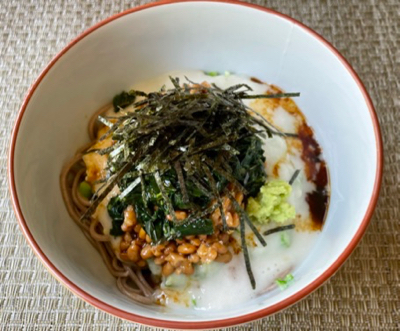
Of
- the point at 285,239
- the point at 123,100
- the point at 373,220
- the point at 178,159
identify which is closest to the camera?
the point at 178,159

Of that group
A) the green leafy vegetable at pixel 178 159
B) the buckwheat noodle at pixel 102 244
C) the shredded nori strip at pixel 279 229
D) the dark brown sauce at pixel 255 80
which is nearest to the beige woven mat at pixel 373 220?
the buckwheat noodle at pixel 102 244

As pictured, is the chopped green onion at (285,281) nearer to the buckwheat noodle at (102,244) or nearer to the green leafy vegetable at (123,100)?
the buckwheat noodle at (102,244)

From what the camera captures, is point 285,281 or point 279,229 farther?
point 279,229

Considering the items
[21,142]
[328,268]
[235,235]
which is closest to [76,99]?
[21,142]

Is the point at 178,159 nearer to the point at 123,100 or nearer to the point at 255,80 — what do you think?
the point at 123,100

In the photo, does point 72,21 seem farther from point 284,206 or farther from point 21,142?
point 284,206

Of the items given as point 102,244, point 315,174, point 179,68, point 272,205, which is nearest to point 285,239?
point 272,205

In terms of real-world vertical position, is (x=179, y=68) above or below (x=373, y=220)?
above
